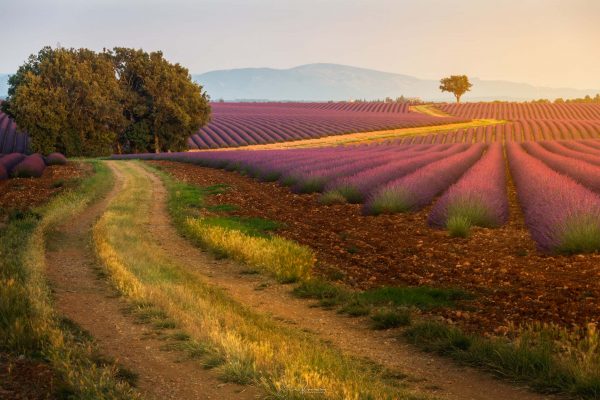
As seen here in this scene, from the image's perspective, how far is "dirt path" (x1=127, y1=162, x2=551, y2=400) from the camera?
4.71 metres

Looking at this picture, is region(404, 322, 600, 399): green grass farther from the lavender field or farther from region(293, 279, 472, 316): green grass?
the lavender field

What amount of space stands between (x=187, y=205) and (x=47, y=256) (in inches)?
223

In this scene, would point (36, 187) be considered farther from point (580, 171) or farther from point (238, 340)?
point (580, 171)

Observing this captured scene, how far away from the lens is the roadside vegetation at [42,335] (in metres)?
4.31

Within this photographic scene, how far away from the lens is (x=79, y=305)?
22.3 feet

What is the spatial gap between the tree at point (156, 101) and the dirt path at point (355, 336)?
3418 cm

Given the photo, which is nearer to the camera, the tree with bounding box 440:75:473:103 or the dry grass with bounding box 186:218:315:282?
the dry grass with bounding box 186:218:315:282

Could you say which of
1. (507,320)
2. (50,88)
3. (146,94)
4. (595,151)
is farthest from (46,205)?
(146,94)

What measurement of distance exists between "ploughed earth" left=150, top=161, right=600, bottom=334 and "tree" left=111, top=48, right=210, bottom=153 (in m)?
30.4

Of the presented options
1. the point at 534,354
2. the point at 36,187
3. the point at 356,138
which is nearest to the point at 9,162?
the point at 36,187

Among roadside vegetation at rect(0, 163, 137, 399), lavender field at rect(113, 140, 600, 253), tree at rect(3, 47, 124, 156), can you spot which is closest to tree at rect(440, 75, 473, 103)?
tree at rect(3, 47, 124, 156)

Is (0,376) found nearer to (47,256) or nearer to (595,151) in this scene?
(47,256)

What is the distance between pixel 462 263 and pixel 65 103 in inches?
1436

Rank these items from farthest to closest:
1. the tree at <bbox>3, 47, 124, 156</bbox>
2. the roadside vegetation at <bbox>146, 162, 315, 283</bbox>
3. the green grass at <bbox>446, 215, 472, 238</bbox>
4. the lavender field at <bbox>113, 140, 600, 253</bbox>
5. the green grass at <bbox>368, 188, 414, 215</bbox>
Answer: the tree at <bbox>3, 47, 124, 156</bbox> → the green grass at <bbox>368, 188, 414, 215</bbox> → the green grass at <bbox>446, 215, 472, 238</bbox> → the lavender field at <bbox>113, 140, 600, 253</bbox> → the roadside vegetation at <bbox>146, 162, 315, 283</bbox>
